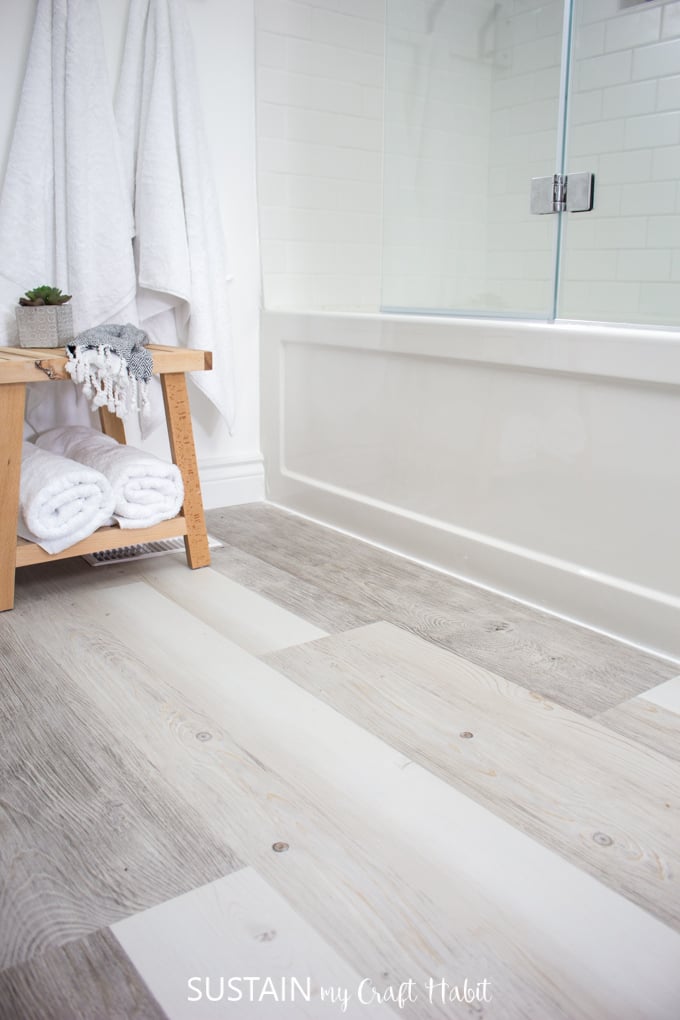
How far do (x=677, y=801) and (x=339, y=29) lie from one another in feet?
7.47

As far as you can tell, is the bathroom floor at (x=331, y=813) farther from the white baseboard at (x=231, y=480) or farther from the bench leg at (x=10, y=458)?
the white baseboard at (x=231, y=480)

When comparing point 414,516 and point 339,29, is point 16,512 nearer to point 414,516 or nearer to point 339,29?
point 414,516

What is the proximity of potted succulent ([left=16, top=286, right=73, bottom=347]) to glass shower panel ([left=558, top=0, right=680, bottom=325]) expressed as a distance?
3.68 ft

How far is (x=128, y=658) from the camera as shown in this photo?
5.29 feet

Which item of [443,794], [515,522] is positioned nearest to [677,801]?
[443,794]

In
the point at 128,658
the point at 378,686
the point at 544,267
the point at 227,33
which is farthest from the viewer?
the point at 227,33

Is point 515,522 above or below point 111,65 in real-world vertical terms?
below

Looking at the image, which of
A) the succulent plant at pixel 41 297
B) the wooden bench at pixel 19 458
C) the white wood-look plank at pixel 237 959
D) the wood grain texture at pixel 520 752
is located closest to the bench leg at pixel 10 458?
the wooden bench at pixel 19 458

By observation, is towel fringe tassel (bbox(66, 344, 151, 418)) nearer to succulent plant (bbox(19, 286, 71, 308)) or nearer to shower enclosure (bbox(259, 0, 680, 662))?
succulent plant (bbox(19, 286, 71, 308))

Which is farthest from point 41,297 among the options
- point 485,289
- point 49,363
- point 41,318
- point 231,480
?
point 485,289

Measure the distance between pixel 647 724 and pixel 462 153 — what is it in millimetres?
1586

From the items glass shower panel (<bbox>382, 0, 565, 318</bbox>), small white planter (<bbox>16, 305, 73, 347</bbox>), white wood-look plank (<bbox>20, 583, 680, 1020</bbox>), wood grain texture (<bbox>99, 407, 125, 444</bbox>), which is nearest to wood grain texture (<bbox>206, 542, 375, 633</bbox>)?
white wood-look plank (<bbox>20, 583, 680, 1020</bbox>)

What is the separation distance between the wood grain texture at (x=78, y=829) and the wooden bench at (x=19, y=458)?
0.40 meters

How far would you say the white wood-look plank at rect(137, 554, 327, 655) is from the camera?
1.71 metres
